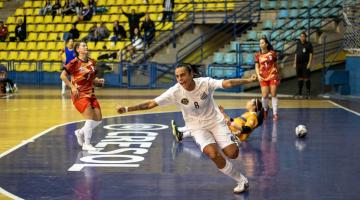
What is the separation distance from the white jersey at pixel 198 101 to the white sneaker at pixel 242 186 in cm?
77

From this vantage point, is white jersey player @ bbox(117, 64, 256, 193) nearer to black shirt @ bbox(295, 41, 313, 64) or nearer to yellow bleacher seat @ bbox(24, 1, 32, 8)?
black shirt @ bbox(295, 41, 313, 64)

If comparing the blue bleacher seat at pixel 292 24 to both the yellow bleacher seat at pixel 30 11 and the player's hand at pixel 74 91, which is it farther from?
the player's hand at pixel 74 91

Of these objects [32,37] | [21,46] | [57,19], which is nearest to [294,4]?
[57,19]

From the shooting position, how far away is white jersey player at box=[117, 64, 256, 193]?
28.3 ft

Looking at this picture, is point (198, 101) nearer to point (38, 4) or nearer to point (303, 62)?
point (303, 62)

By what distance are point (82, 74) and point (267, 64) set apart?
19.0 feet

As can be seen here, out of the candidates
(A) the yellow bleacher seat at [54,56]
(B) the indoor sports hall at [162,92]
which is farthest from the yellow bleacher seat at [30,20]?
(A) the yellow bleacher seat at [54,56]

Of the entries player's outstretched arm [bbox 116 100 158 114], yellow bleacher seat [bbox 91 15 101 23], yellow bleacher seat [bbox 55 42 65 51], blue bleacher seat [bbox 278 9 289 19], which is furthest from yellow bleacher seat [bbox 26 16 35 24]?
player's outstretched arm [bbox 116 100 158 114]

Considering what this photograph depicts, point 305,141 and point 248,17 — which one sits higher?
point 248,17

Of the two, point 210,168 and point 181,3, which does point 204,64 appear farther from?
point 210,168

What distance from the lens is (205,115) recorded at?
351 inches

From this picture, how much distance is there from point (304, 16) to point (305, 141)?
1620 cm

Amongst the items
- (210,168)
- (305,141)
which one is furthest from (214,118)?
(305,141)

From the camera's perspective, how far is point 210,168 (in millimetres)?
10289
